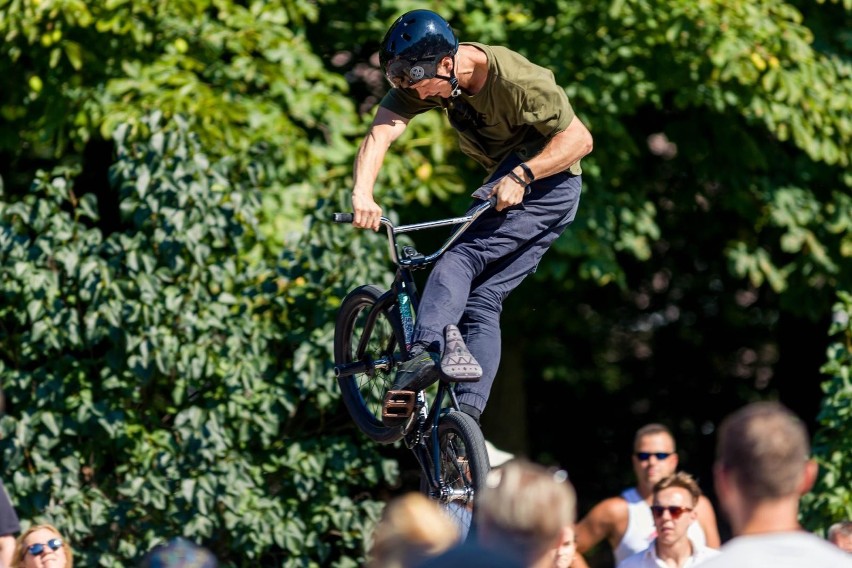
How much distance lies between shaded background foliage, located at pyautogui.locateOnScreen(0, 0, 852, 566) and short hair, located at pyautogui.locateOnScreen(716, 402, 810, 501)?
4.63m

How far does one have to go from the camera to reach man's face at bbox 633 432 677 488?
6801 mm

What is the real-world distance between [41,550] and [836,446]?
4.53m

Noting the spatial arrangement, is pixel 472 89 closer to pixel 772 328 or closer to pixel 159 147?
pixel 159 147

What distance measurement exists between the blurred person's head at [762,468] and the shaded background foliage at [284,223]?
4608 mm

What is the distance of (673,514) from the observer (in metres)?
5.75

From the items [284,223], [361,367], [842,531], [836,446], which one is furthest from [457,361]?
[836,446]

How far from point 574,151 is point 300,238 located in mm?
2527

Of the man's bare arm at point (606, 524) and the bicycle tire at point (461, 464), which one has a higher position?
the bicycle tire at point (461, 464)

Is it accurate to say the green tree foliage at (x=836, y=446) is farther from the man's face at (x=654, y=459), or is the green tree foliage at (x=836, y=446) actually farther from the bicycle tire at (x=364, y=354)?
the bicycle tire at (x=364, y=354)

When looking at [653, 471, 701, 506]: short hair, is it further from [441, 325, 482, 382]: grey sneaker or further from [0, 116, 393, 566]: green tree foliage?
[0, 116, 393, 566]: green tree foliage

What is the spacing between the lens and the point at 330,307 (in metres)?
7.69

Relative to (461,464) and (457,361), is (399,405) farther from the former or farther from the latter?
(457,361)

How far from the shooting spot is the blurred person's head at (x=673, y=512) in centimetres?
574

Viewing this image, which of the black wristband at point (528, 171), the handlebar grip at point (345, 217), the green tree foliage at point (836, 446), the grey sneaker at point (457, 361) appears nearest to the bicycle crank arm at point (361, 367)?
the handlebar grip at point (345, 217)
